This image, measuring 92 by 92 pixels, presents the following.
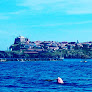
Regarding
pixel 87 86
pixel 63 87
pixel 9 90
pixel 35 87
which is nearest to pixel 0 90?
pixel 9 90

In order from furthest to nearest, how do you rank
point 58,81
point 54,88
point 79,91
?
point 58,81, point 54,88, point 79,91

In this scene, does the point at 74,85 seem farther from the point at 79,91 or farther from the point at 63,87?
the point at 79,91

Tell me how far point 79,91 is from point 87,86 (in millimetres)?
4876

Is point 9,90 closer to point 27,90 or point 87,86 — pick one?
point 27,90

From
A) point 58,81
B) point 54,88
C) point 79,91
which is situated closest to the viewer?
point 79,91

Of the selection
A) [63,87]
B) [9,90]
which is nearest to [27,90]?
[9,90]

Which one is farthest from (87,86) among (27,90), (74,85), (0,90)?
(0,90)

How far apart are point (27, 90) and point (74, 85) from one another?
25.7ft

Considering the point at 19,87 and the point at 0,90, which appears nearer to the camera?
the point at 0,90

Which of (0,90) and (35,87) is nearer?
(0,90)

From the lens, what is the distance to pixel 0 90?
138 feet

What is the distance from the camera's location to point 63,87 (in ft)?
147

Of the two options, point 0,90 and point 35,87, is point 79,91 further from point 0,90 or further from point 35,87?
point 0,90

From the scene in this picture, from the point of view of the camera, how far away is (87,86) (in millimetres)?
45469
